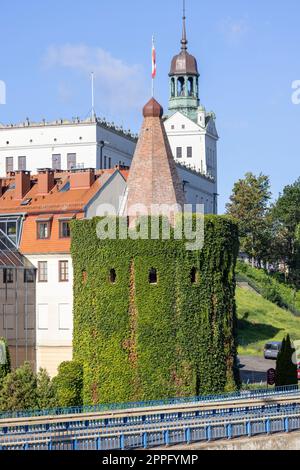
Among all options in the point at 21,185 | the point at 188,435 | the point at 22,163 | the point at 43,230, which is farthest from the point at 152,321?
the point at 22,163

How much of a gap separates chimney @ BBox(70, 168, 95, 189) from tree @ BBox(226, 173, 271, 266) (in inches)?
1932

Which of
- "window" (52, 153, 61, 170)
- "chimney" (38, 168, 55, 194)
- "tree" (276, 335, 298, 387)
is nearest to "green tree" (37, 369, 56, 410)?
"tree" (276, 335, 298, 387)

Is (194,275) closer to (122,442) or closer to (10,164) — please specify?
(122,442)

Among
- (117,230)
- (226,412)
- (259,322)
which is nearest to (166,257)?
(117,230)

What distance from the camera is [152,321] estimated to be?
66.1 m

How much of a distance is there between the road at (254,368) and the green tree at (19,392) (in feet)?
63.7

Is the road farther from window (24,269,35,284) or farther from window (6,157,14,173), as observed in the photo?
window (6,157,14,173)

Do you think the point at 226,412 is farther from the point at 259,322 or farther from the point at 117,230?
the point at 259,322

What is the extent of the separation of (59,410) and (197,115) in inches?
3302

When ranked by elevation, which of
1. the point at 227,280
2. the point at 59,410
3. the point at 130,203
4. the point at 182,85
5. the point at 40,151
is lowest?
the point at 59,410

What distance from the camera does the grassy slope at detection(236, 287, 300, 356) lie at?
9412 centimetres

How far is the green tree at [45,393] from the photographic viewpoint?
62500 mm

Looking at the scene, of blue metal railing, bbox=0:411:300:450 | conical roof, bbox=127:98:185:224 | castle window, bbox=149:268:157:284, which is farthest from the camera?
conical roof, bbox=127:98:185:224

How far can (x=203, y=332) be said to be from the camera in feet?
219
